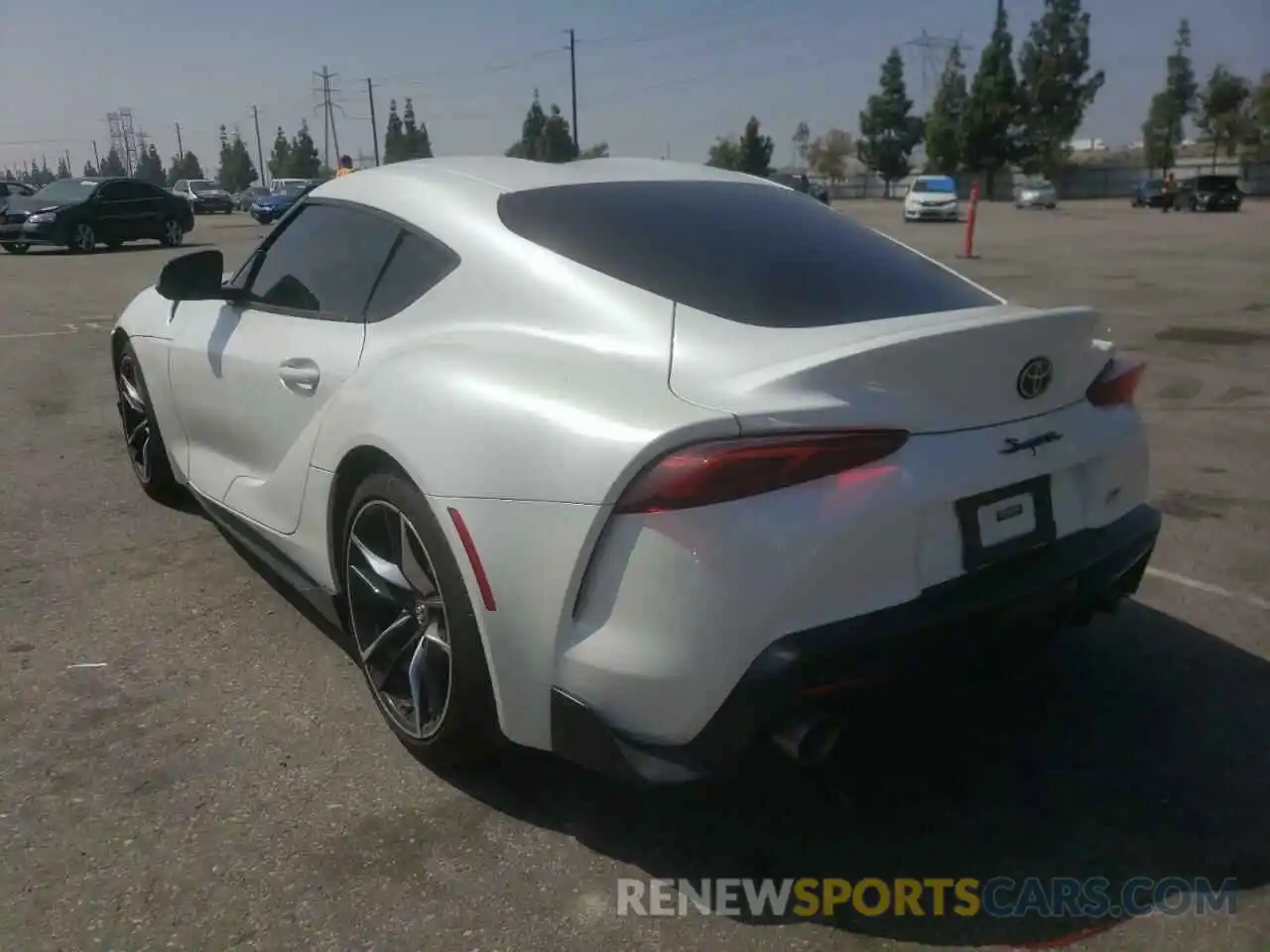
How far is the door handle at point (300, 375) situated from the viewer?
10.8 ft

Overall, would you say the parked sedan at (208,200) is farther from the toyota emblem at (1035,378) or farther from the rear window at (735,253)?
the toyota emblem at (1035,378)

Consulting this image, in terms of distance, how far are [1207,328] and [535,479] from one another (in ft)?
32.7

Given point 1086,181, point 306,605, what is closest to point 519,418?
point 306,605

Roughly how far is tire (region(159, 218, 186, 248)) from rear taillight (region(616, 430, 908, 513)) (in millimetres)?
24802

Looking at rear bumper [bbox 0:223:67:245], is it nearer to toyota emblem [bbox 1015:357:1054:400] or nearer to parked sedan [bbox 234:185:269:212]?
toyota emblem [bbox 1015:357:1054:400]

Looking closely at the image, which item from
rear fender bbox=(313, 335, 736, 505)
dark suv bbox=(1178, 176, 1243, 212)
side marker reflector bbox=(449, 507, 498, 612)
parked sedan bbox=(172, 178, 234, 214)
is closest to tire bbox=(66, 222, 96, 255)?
rear fender bbox=(313, 335, 736, 505)

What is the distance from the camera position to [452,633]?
265cm

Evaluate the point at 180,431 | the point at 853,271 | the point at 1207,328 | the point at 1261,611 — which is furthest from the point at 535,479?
the point at 1207,328

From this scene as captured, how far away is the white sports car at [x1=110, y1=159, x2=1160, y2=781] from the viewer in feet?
7.45

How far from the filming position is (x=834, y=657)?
2275 millimetres

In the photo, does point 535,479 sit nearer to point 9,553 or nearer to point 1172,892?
point 1172,892

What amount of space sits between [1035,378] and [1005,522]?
15.1 inches

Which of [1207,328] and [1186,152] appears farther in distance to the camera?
[1186,152]

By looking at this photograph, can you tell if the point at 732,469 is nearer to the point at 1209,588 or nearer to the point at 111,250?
the point at 1209,588
